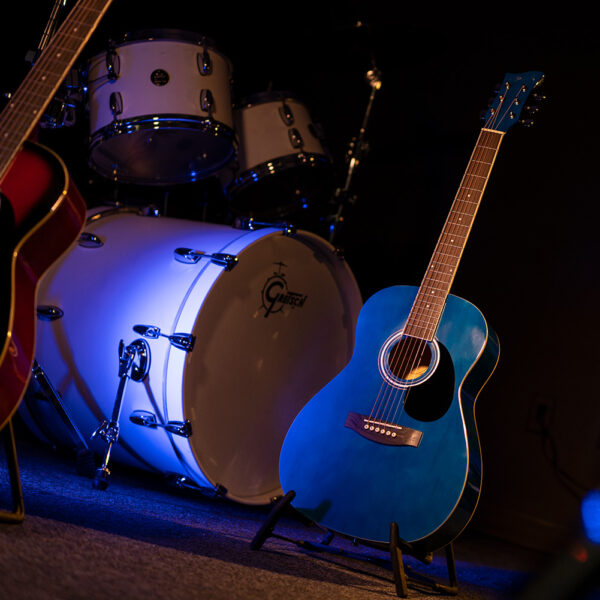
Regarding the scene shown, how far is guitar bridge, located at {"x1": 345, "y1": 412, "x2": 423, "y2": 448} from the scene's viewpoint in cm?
150

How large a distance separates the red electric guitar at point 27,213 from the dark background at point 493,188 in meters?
1.15

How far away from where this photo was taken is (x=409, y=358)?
63.9 inches

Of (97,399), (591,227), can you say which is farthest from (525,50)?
(97,399)

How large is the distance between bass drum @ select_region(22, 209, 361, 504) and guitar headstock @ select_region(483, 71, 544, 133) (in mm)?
642

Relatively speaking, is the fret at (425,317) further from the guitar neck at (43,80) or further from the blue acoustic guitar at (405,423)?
the guitar neck at (43,80)

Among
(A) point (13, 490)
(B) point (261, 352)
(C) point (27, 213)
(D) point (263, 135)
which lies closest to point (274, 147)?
(D) point (263, 135)

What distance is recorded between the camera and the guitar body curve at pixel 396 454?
1.45 metres

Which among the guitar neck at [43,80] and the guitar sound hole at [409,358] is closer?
the guitar neck at [43,80]

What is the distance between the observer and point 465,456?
4.74 ft

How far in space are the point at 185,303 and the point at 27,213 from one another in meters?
A: 0.56

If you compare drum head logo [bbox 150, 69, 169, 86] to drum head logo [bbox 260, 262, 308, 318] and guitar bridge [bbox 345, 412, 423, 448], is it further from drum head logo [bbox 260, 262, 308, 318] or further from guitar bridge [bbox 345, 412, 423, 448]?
guitar bridge [bbox 345, 412, 423, 448]

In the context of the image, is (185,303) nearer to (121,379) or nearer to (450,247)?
(121,379)

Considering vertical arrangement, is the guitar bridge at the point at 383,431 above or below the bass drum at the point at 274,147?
below

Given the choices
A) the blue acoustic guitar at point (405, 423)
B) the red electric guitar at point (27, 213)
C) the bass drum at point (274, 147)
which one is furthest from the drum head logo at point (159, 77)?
the blue acoustic guitar at point (405, 423)
